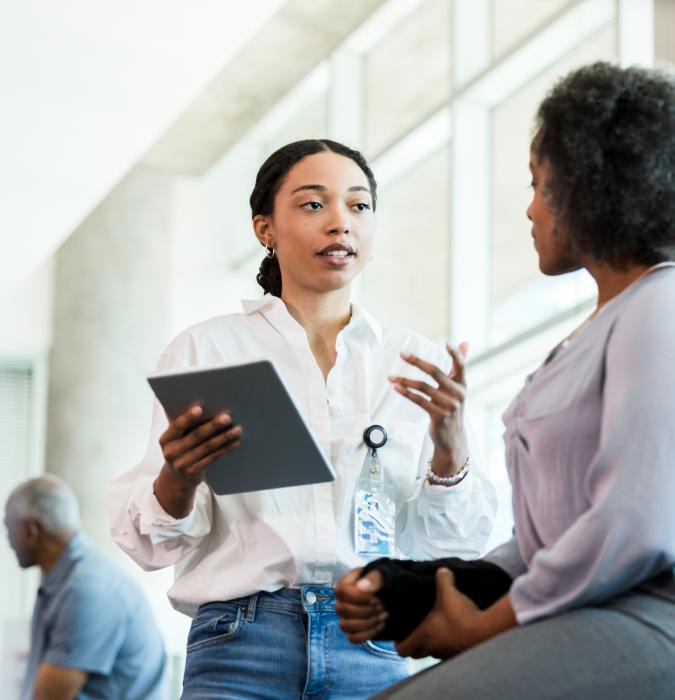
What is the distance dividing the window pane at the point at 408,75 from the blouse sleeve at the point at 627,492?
6462 mm


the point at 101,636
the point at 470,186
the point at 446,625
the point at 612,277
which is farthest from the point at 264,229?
the point at 470,186

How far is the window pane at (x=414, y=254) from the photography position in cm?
795

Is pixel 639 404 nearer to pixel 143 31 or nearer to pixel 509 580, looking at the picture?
pixel 509 580

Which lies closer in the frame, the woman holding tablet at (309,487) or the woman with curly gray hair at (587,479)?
the woman with curly gray hair at (587,479)

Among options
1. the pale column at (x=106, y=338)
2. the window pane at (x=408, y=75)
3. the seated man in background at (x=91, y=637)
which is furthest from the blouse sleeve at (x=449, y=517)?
the pale column at (x=106, y=338)

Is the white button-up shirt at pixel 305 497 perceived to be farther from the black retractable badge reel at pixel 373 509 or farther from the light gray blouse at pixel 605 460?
the light gray blouse at pixel 605 460

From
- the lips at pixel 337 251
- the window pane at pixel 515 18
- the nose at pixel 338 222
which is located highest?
the window pane at pixel 515 18

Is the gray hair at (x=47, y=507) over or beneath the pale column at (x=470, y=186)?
beneath

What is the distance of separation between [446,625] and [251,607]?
0.61 m

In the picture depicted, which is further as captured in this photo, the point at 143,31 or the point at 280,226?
the point at 143,31

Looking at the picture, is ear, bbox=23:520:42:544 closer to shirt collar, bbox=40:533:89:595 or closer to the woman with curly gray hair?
shirt collar, bbox=40:533:89:595

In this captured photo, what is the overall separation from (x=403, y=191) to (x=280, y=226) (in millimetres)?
6144

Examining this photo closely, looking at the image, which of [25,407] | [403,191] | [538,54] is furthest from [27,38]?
[25,407]

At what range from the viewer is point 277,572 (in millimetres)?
2137
